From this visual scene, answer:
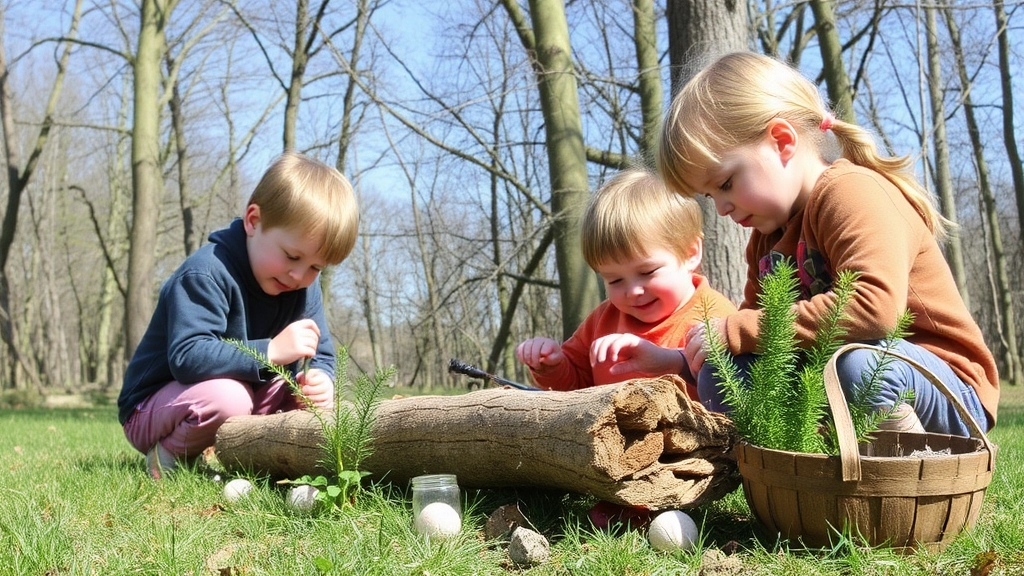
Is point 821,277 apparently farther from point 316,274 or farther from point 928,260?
point 316,274

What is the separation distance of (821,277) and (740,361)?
35cm

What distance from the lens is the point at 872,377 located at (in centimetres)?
199

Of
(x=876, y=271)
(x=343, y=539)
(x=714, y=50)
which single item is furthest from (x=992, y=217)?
(x=343, y=539)

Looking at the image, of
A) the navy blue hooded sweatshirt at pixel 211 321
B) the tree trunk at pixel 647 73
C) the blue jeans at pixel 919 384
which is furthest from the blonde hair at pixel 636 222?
the tree trunk at pixel 647 73

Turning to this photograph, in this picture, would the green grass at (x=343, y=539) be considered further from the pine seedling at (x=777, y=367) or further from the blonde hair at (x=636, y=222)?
the blonde hair at (x=636, y=222)

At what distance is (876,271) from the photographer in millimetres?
2090

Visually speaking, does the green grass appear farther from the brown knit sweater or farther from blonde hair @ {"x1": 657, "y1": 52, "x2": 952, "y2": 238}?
blonde hair @ {"x1": 657, "y1": 52, "x2": 952, "y2": 238}

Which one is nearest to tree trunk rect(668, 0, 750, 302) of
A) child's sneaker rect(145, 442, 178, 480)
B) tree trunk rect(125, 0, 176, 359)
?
child's sneaker rect(145, 442, 178, 480)

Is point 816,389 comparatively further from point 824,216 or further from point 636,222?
point 636,222

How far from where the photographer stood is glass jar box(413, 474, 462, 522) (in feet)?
7.25

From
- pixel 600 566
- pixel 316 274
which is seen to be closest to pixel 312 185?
pixel 316 274

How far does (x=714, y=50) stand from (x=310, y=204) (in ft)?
7.97

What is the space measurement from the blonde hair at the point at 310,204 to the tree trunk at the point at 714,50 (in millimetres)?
1862

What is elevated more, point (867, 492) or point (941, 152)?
point (941, 152)
